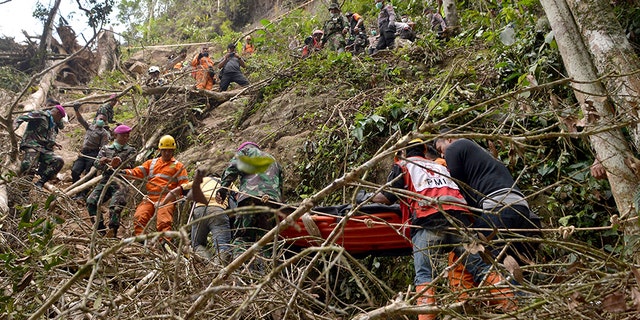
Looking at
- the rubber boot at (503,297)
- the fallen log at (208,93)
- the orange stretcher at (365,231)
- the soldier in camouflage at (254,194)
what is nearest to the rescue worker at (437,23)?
the fallen log at (208,93)

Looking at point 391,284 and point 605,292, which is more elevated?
point 605,292

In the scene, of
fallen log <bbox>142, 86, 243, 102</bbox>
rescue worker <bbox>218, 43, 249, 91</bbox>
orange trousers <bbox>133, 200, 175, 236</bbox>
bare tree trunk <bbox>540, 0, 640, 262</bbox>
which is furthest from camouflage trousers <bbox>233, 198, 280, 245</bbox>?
rescue worker <bbox>218, 43, 249, 91</bbox>

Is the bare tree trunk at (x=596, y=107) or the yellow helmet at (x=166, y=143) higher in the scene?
the yellow helmet at (x=166, y=143)

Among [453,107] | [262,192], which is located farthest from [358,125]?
[262,192]

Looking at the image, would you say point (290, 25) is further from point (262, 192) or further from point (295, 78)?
point (262, 192)

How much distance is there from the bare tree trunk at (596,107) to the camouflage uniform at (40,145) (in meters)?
6.96

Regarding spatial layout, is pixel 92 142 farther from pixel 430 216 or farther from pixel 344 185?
pixel 344 185

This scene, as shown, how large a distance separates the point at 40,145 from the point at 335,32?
20.4 feet

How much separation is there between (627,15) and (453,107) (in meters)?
2.00

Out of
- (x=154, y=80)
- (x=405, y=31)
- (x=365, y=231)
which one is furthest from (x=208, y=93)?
(x=365, y=231)

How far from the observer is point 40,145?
7832 millimetres

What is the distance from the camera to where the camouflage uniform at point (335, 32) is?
11.1 meters

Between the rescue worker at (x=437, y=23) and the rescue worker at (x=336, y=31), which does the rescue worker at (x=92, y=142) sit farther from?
the rescue worker at (x=437, y=23)

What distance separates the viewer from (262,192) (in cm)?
516
